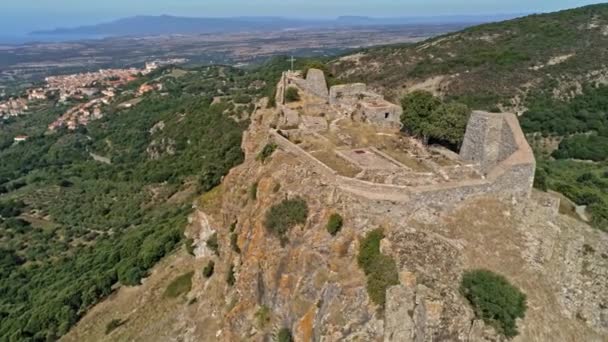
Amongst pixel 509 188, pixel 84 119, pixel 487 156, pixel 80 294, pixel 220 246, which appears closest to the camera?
pixel 509 188

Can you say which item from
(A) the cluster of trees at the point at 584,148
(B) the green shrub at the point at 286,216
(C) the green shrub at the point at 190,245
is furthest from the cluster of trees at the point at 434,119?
(A) the cluster of trees at the point at 584,148

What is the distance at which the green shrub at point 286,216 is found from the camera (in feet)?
70.8

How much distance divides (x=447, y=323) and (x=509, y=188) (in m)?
7.96

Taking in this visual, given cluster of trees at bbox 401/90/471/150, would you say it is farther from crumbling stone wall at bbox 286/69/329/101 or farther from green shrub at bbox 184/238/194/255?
green shrub at bbox 184/238/194/255

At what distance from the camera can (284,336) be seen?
790 inches

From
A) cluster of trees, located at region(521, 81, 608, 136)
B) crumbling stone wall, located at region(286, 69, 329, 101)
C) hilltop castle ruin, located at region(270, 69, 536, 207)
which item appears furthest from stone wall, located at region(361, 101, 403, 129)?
cluster of trees, located at region(521, 81, 608, 136)

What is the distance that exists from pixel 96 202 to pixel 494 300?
201ft

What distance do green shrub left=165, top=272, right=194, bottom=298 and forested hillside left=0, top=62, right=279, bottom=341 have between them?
16.8ft

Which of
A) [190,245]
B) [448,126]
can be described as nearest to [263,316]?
[190,245]

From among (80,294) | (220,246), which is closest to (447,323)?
(220,246)

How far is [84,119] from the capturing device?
11925cm

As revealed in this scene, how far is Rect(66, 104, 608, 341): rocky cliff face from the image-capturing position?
16.5 meters

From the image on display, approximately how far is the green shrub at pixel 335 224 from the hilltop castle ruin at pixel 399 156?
4.30 feet

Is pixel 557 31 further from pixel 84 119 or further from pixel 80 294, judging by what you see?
pixel 84 119
